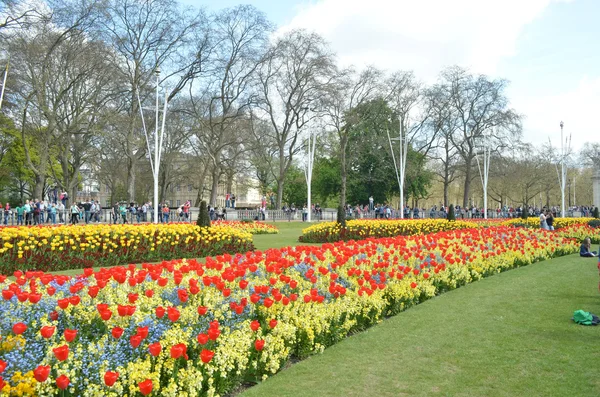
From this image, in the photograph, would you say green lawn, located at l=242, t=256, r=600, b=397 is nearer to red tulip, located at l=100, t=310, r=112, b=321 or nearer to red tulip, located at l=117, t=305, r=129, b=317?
red tulip, located at l=117, t=305, r=129, b=317

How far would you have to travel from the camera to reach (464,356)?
564cm

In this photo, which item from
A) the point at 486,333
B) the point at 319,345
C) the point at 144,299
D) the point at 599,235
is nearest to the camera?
the point at 144,299

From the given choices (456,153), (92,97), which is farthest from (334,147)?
(92,97)

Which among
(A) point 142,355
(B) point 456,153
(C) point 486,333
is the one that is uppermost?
(B) point 456,153

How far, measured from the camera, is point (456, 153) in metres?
51.5

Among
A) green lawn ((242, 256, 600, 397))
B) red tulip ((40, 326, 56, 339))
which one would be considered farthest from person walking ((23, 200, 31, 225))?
red tulip ((40, 326, 56, 339))

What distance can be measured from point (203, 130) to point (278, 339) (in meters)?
34.7

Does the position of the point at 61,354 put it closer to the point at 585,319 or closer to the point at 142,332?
the point at 142,332

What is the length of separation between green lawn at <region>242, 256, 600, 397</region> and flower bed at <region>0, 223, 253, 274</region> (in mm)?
7794

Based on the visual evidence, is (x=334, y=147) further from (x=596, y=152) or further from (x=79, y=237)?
(x=79, y=237)

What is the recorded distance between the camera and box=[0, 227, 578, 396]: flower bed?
360 centimetres

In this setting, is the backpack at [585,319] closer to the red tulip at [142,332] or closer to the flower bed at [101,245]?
the red tulip at [142,332]

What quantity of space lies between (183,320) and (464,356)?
3134 millimetres

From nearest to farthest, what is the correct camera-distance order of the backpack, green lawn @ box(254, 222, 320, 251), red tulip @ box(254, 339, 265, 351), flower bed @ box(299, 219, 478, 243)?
red tulip @ box(254, 339, 265, 351) → the backpack → green lawn @ box(254, 222, 320, 251) → flower bed @ box(299, 219, 478, 243)
